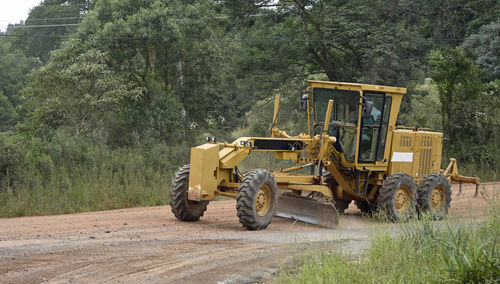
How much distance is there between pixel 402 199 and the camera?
12016mm

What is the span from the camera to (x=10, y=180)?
14.1 meters

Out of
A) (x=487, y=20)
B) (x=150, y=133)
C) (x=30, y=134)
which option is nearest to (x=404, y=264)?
(x=150, y=133)

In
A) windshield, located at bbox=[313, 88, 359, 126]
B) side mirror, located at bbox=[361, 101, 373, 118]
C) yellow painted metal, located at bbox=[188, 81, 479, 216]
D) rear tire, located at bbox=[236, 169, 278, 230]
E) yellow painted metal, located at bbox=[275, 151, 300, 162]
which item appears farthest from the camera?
windshield, located at bbox=[313, 88, 359, 126]

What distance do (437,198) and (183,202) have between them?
220 inches

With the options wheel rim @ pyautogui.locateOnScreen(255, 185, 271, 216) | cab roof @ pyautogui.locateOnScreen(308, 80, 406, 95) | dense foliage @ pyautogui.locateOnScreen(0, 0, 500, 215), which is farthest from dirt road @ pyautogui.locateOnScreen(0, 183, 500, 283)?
dense foliage @ pyautogui.locateOnScreen(0, 0, 500, 215)

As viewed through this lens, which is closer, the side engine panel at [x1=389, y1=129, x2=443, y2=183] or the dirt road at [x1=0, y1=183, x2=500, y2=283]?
the dirt road at [x1=0, y1=183, x2=500, y2=283]

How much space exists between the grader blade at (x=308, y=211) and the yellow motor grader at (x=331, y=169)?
2 cm

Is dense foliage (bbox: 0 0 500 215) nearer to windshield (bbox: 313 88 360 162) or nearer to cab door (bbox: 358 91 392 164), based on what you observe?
windshield (bbox: 313 88 360 162)

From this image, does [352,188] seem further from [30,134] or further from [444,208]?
[30,134]

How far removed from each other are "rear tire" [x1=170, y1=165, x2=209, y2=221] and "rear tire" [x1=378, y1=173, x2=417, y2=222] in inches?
140

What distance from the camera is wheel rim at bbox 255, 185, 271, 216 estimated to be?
33.5 ft

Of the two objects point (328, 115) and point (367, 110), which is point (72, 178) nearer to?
point (328, 115)

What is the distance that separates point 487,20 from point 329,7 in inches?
490

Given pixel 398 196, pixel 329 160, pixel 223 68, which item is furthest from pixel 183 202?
pixel 223 68
